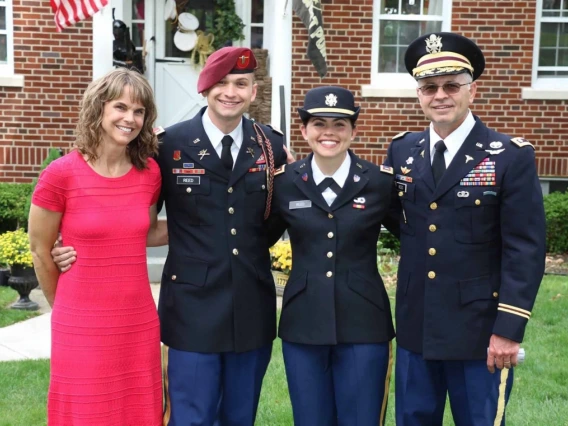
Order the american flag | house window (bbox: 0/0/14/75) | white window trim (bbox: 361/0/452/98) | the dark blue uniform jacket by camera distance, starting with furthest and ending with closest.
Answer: white window trim (bbox: 361/0/452/98) < house window (bbox: 0/0/14/75) < the american flag < the dark blue uniform jacket

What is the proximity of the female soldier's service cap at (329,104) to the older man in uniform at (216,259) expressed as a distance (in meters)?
0.30

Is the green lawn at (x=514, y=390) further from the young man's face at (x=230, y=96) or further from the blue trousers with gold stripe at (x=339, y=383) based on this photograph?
the young man's face at (x=230, y=96)

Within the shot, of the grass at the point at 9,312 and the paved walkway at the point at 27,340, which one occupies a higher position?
the grass at the point at 9,312

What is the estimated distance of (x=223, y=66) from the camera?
3670 millimetres

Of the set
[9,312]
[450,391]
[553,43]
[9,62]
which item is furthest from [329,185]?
Result: [553,43]

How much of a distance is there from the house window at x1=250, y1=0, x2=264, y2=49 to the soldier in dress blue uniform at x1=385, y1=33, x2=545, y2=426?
20.8 feet

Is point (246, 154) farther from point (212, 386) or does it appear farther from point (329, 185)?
point (212, 386)

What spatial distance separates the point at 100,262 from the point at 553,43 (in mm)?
7935

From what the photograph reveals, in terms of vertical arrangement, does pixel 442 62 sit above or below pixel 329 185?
above

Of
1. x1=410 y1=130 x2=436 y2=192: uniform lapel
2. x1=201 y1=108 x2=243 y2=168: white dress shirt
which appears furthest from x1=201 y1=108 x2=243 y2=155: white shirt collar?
x1=410 y1=130 x2=436 y2=192: uniform lapel

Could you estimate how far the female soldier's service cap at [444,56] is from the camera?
345 cm

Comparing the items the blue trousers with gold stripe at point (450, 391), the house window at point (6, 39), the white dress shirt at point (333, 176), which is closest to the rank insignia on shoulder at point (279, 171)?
the white dress shirt at point (333, 176)

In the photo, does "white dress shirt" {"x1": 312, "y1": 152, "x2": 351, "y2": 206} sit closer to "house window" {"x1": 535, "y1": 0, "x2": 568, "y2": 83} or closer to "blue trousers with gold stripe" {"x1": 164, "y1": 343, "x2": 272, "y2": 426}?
"blue trousers with gold stripe" {"x1": 164, "y1": 343, "x2": 272, "y2": 426}

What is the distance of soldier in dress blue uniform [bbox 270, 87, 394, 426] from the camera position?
11.7 feet
